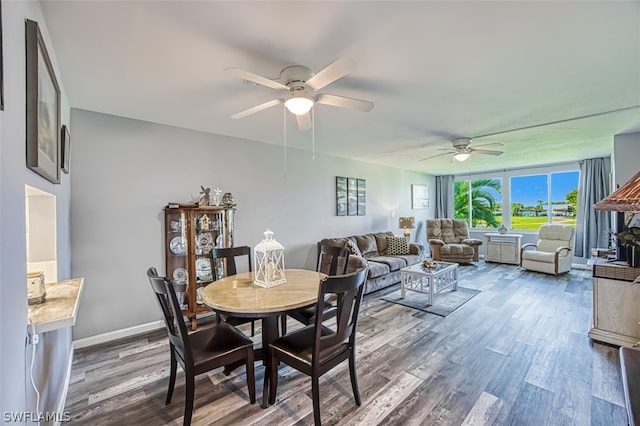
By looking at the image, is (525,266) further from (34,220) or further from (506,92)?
(34,220)

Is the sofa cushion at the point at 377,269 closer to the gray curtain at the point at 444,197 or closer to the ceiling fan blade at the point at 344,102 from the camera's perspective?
the ceiling fan blade at the point at 344,102

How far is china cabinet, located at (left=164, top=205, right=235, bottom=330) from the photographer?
321cm

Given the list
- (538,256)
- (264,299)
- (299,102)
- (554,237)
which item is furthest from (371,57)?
(554,237)

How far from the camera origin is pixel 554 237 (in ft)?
19.2

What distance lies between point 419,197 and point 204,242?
595 cm

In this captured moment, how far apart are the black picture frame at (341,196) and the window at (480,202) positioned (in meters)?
4.57

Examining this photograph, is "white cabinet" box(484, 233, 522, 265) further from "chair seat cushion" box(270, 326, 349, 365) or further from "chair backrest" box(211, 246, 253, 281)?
"chair backrest" box(211, 246, 253, 281)

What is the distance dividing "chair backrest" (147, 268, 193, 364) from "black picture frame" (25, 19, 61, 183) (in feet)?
2.59

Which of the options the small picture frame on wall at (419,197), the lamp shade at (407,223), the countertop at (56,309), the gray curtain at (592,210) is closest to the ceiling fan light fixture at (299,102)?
the countertop at (56,309)

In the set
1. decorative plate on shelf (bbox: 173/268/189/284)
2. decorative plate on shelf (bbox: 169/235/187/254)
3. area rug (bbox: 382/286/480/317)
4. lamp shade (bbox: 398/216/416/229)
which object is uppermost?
lamp shade (bbox: 398/216/416/229)

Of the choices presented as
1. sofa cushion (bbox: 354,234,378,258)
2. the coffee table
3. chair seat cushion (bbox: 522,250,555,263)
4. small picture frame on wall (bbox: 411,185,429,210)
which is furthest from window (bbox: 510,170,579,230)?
sofa cushion (bbox: 354,234,378,258)

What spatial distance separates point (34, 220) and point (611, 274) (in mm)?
4965

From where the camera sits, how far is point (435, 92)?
2.45m

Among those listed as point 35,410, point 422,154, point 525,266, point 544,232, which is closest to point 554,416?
point 35,410
